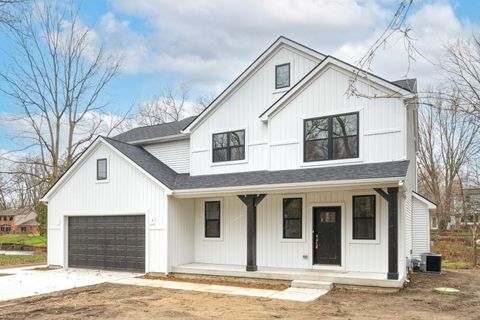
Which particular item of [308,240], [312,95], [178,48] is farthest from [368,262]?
[178,48]

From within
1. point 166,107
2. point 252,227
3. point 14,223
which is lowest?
point 14,223

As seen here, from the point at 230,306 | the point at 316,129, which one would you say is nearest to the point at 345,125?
the point at 316,129

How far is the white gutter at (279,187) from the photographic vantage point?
11055 mm

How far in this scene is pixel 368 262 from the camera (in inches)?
479

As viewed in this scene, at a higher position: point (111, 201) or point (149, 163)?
point (149, 163)

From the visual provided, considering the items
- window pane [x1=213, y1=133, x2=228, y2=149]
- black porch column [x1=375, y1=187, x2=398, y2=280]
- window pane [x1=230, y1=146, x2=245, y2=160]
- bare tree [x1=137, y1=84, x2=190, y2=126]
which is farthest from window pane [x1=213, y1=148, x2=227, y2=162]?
bare tree [x1=137, y1=84, x2=190, y2=126]

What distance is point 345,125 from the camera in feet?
41.9

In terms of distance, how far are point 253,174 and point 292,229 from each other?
2218 mm

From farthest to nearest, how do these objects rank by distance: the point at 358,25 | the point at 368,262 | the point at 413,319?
the point at 368,262 < the point at 413,319 < the point at 358,25

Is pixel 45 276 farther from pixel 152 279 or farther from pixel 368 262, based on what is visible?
pixel 368 262

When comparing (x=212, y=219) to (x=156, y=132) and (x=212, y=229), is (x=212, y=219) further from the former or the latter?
(x=156, y=132)

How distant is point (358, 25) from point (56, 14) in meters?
29.1

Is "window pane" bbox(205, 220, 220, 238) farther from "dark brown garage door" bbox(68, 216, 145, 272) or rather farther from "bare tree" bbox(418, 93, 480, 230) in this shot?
"bare tree" bbox(418, 93, 480, 230)

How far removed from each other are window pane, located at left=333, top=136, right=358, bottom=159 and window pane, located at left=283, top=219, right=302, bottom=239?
97.4 inches
